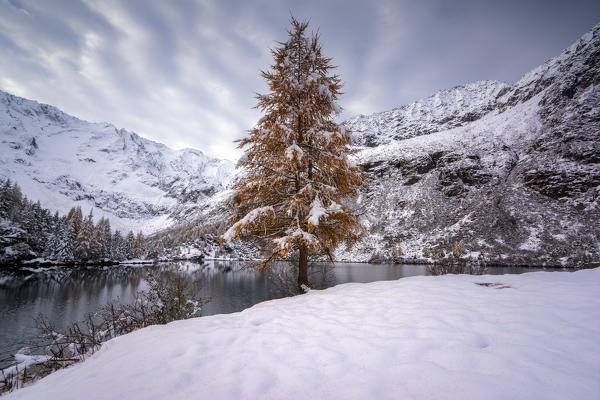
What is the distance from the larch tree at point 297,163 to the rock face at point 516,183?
43.5 meters

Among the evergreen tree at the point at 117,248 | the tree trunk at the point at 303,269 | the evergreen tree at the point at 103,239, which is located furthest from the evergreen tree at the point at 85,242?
the tree trunk at the point at 303,269

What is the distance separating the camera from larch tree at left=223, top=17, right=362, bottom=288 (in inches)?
314

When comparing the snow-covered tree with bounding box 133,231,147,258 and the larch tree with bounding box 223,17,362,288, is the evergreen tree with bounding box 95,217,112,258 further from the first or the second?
the larch tree with bounding box 223,17,362,288

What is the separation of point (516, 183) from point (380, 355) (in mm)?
105432

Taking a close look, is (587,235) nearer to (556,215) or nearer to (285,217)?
(556,215)

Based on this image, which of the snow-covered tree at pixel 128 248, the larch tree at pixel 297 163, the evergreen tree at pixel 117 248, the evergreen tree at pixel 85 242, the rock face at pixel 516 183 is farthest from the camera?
the snow-covered tree at pixel 128 248

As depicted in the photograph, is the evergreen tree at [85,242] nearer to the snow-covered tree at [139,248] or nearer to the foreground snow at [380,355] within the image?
the snow-covered tree at [139,248]

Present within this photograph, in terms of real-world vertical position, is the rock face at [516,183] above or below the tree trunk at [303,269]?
above

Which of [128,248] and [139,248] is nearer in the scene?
[128,248]

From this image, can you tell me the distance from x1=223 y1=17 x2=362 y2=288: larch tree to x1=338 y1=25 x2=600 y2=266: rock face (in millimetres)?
43462

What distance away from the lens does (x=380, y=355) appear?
9.55 feet

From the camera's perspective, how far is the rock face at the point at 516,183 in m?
63.5

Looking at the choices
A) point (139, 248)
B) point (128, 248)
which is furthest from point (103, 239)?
point (139, 248)

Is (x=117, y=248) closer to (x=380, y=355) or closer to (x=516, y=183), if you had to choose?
(x=380, y=355)
